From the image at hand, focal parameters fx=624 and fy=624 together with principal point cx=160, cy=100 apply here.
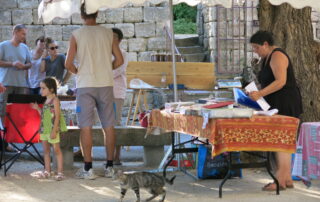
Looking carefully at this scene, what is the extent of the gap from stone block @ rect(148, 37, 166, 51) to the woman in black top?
310 inches

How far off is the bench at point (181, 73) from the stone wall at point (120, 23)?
468cm

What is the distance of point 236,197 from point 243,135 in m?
0.65

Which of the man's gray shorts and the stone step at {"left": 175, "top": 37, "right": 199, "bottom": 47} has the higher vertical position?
the stone step at {"left": 175, "top": 37, "right": 199, "bottom": 47}

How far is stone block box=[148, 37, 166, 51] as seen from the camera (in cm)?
1402

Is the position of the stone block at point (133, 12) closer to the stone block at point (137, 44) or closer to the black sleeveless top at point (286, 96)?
the stone block at point (137, 44)

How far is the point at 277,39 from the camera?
7594mm

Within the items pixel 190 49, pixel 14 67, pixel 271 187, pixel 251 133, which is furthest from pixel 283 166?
pixel 190 49

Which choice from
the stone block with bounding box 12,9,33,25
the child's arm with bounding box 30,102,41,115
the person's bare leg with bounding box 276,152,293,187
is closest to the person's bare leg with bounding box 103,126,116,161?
the child's arm with bounding box 30,102,41,115

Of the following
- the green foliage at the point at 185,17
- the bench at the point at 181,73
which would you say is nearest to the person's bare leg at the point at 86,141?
the bench at the point at 181,73

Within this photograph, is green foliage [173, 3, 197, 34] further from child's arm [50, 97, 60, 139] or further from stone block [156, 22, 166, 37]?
child's arm [50, 97, 60, 139]

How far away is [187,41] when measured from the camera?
15.8m

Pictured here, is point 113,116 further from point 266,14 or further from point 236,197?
point 266,14

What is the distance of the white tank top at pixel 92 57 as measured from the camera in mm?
6656

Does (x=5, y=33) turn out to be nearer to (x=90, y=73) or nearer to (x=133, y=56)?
(x=133, y=56)
